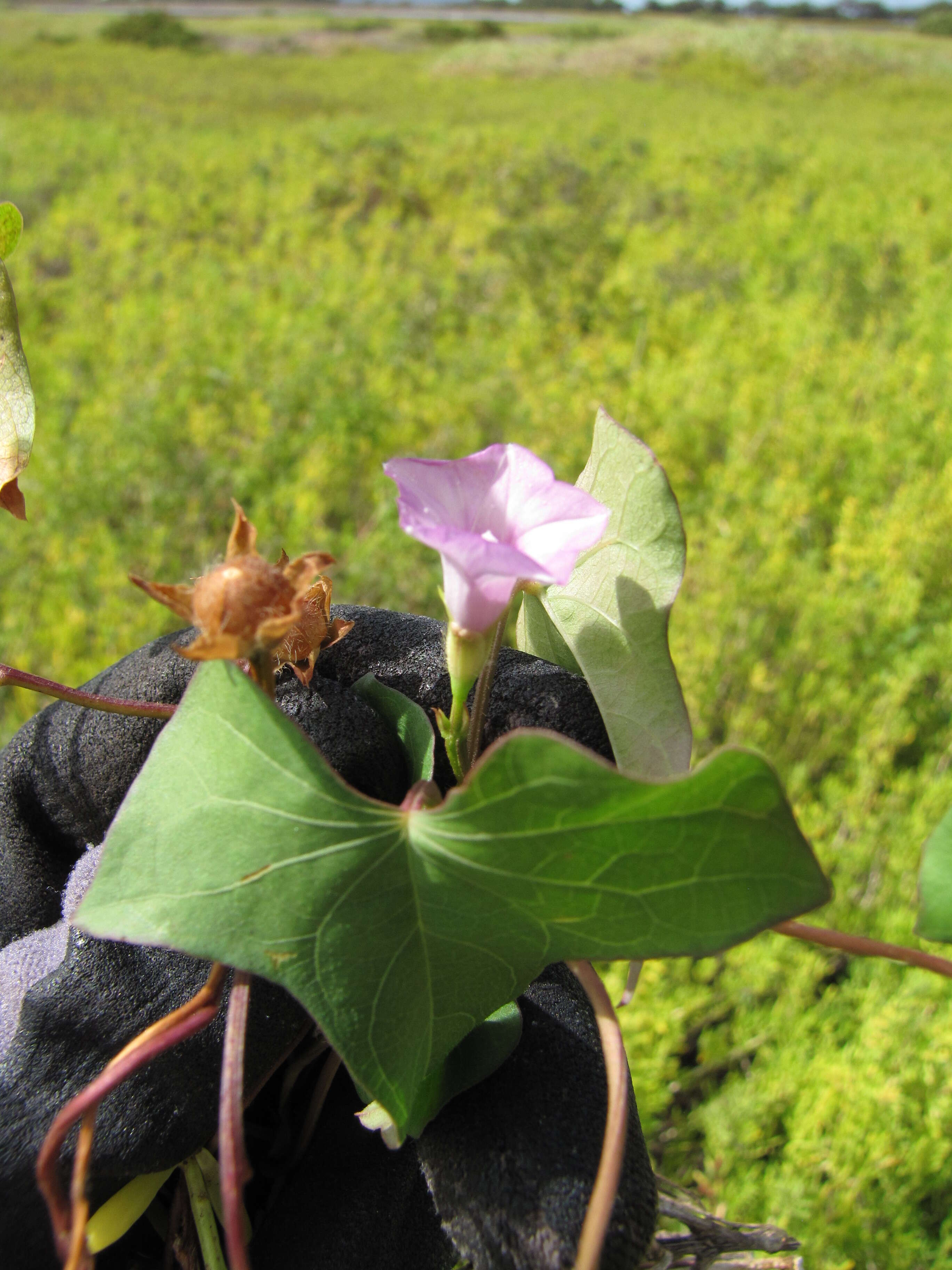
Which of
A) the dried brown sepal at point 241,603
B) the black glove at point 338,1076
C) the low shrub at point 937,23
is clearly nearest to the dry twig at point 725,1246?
the black glove at point 338,1076

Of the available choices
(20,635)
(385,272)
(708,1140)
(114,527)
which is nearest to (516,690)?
(708,1140)

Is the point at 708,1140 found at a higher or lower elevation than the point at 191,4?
lower

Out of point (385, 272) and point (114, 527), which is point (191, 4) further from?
point (114, 527)

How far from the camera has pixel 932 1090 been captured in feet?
2.95

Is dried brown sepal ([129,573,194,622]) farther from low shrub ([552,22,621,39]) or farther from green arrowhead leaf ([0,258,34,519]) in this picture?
low shrub ([552,22,621,39])

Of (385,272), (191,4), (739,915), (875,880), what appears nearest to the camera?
(739,915)

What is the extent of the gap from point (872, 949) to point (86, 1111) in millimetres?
233

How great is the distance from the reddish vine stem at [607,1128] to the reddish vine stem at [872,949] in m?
0.06

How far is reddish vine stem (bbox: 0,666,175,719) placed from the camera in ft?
1.06

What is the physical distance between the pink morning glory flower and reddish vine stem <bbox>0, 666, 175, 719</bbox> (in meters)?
0.13

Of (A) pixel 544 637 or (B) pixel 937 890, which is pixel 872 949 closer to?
(B) pixel 937 890

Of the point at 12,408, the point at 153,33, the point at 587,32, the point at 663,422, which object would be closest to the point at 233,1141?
the point at 12,408

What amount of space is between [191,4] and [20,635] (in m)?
20.7

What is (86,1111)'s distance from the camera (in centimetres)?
26
